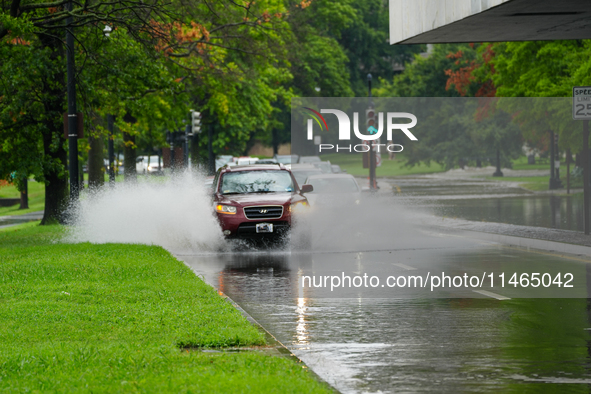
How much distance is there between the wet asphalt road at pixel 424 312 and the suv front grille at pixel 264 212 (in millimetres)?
847

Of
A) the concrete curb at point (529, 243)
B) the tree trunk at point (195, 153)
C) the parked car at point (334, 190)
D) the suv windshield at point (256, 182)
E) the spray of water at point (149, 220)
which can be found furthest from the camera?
the tree trunk at point (195, 153)

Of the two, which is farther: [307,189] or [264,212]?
[307,189]

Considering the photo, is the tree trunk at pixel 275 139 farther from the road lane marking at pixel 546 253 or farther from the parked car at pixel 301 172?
the road lane marking at pixel 546 253

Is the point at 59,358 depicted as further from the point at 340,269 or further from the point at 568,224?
the point at 568,224

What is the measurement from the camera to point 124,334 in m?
8.80

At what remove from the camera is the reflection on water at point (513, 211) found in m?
24.5

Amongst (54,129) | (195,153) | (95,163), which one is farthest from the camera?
(195,153)

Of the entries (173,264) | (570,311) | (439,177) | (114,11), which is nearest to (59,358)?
(570,311)

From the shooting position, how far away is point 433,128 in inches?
915

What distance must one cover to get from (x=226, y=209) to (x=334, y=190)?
12.6ft

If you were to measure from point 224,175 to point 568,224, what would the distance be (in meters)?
9.11

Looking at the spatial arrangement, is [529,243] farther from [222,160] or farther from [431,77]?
[222,160]

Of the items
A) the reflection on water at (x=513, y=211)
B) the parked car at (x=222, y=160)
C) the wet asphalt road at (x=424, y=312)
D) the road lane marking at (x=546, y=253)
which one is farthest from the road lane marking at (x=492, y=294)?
the parked car at (x=222, y=160)

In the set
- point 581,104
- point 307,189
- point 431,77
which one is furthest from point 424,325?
point 431,77
